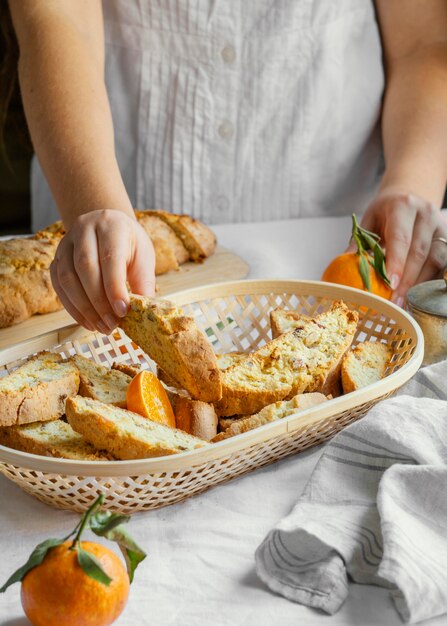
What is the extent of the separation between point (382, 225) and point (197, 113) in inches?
24.9

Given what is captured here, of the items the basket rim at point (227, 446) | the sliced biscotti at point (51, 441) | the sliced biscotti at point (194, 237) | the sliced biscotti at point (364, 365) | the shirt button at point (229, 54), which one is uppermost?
the shirt button at point (229, 54)

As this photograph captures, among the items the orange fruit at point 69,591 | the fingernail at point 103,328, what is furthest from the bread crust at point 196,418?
the orange fruit at point 69,591

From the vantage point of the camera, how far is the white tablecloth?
80 centimetres

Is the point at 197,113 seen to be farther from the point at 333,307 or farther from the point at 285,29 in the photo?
the point at 333,307

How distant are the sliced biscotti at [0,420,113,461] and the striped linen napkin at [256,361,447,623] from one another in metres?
0.24

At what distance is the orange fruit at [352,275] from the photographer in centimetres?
148

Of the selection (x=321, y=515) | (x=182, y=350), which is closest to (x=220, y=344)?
(x=182, y=350)

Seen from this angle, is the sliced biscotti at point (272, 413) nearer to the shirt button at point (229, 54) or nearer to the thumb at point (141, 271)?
the thumb at point (141, 271)

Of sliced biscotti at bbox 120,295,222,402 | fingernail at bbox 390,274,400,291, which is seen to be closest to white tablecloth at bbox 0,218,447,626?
sliced biscotti at bbox 120,295,222,402

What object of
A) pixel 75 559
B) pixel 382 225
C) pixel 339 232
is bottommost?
pixel 339 232

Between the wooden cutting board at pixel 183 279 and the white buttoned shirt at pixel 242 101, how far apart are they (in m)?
0.28

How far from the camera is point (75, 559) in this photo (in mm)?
726

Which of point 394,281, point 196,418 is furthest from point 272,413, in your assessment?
point 394,281

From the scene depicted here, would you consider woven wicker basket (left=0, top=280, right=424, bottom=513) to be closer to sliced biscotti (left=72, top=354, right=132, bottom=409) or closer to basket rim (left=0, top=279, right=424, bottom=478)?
basket rim (left=0, top=279, right=424, bottom=478)
